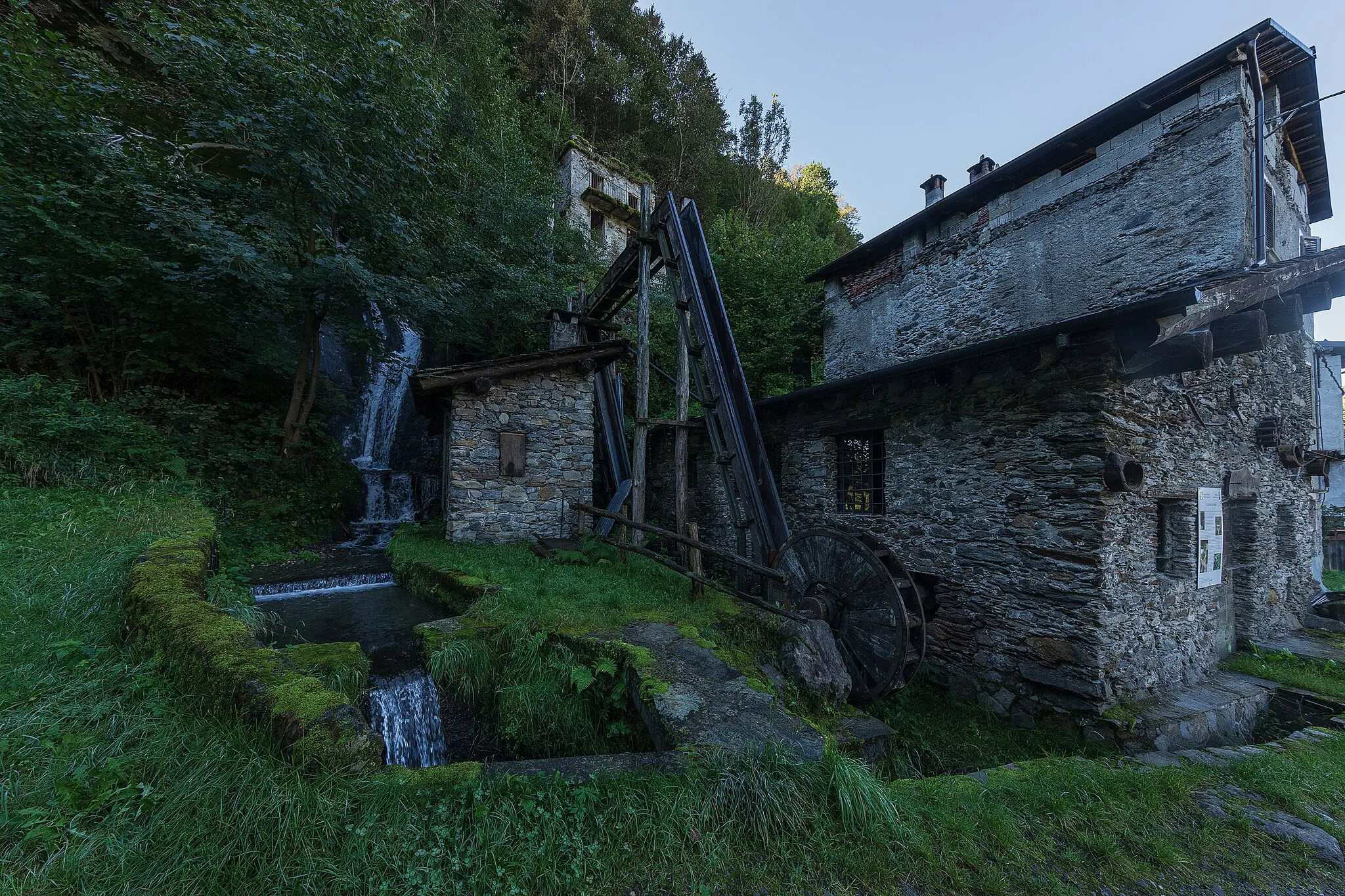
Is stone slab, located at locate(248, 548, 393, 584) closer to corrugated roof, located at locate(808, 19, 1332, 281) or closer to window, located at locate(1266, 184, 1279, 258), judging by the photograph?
corrugated roof, located at locate(808, 19, 1332, 281)

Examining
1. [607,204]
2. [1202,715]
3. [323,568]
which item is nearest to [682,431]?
[323,568]

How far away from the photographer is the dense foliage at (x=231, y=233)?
6.02 m

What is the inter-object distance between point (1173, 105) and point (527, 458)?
1084 cm

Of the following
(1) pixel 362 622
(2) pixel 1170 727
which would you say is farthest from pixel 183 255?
(2) pixel 1170 727

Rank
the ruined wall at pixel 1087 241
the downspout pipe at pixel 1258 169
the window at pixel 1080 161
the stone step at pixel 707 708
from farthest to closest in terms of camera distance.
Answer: the window at pixel 1080 161 → the ruined wall at pixel 1087 241 → the downspout pipe at pixel 1258 169 → the stone step at pixel 707 708

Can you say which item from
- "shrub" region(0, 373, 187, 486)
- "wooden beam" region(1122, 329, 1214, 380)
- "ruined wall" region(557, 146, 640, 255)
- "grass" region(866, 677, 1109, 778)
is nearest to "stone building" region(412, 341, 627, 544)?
"shrub" region(0, 373, 187, 486)

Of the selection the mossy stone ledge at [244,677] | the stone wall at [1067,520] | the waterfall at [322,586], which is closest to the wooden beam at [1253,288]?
the stone wall at [1067,520]

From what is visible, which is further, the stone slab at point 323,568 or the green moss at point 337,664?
the stone slab at point 323,568

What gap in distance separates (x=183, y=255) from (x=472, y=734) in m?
8.42

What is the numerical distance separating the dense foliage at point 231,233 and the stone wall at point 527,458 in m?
2.54

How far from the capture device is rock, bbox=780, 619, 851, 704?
3.68m

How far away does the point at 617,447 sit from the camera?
31.3 ft

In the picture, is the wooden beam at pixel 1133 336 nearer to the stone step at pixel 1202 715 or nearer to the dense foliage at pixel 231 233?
the stone step at pixel 1202 715

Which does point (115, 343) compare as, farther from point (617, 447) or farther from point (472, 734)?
point (472, 734)
